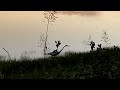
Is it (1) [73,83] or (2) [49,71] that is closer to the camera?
(1) [73,83]

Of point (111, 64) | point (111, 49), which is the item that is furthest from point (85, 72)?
point (111, 49)

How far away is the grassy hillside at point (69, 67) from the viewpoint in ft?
19.0

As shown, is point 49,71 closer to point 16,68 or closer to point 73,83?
point 16,68

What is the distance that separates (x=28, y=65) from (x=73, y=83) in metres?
5.49

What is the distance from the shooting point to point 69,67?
693cm

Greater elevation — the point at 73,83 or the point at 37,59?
the point at 37,59

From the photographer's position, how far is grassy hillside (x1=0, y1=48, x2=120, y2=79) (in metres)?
5.80

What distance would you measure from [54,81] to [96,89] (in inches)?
8.6
